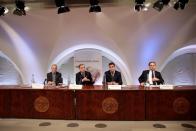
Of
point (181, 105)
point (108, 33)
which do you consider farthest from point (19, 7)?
point (181, 105)

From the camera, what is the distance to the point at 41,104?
511 centimetres

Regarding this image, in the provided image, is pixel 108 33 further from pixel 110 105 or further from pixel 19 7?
pixel 110 105

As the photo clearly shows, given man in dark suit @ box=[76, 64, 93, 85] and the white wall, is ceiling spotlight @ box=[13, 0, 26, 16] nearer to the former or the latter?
the white wall

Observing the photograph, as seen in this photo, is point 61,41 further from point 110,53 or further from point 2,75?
point 2,75

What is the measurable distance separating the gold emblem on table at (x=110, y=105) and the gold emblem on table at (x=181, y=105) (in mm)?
1177

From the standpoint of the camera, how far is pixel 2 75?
8.60 metres

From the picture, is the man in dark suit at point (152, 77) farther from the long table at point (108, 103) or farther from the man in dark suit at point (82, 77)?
the man in dark suit at point (82, 77)

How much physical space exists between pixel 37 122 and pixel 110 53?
12.2ft

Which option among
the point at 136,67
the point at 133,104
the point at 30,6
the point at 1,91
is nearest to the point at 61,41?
the point at 30,6

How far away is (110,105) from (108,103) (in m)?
0.06

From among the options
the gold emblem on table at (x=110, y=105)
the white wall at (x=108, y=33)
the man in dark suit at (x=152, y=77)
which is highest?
the white wall at (x=108, y=33)

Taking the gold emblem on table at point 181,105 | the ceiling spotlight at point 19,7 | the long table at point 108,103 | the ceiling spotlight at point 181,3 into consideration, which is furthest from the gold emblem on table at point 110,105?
the ceiling spotlight at point 19,7

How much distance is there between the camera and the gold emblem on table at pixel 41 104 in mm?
5093

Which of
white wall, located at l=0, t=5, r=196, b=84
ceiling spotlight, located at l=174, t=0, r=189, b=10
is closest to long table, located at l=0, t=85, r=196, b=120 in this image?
ceiling spotlight, located at l=174, t=0, r=189, b=10
